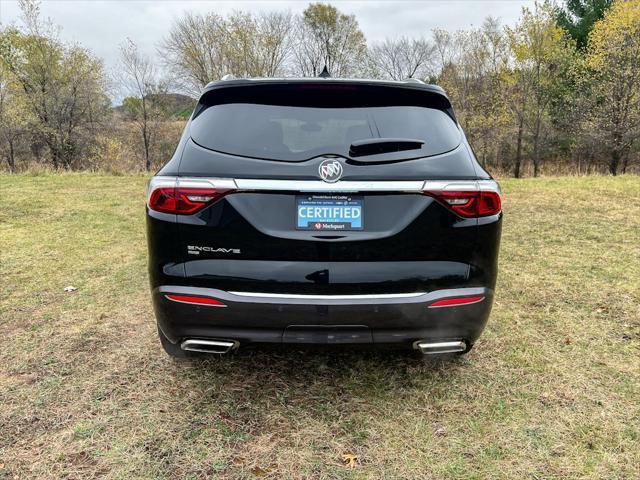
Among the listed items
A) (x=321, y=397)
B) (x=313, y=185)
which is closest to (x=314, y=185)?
(x=313, y=185)

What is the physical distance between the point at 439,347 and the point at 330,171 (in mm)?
1026

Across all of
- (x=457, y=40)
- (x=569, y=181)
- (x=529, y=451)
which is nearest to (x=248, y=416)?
(x=529, y=451)

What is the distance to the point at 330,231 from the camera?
191 cm

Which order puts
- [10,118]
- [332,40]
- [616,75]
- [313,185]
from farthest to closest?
[332,40] → [10,118] → [616,75] → [313,185]

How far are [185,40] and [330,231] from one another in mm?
33598

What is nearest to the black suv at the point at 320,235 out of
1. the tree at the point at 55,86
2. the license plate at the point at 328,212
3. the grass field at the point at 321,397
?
the license plate at the point at 328,212

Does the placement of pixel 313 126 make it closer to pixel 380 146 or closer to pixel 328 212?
pixel 380 146

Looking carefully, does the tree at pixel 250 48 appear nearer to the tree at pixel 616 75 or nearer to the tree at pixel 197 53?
the tree at pixel 197 53

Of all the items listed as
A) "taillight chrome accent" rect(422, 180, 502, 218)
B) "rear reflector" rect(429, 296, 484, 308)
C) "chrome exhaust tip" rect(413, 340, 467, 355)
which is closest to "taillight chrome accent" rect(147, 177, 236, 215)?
"taillight chrome accent" rect(422, 180, 502, 218)

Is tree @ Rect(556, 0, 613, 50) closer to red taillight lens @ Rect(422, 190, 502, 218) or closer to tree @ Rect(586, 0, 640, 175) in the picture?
tree @ Rect(586, 0, 640, 175)

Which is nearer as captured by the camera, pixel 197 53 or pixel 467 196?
pixel 467 196

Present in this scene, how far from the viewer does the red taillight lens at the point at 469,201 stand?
196 centimetres

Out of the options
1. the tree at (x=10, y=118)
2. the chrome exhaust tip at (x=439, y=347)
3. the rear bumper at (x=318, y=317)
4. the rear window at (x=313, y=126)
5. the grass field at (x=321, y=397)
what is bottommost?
the grass field at (x=321, y=397)

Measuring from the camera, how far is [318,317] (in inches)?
76.7
